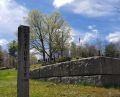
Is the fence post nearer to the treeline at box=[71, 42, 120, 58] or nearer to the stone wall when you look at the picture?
the stone wall

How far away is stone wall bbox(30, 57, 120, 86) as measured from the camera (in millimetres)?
13812

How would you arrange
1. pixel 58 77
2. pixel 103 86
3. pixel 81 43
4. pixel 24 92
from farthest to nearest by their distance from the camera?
pixel 81 43 → pixel 58 77 → pixel 103 86 → pixel 24 92

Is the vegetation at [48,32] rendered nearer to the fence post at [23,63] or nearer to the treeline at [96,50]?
the treeline at [96,50]

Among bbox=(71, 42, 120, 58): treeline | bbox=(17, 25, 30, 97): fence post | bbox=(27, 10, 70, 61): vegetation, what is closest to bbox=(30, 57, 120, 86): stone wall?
bbox=(17, 25, 30, 97): fence post

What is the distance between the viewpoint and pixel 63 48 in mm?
70688

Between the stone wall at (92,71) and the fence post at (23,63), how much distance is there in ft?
18.9

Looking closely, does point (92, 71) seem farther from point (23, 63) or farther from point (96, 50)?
point (96, 50)

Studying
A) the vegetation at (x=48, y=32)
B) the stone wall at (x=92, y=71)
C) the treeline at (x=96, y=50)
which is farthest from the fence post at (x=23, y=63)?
the vegetation at (x=48, y=32)

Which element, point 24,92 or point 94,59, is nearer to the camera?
point 24,92

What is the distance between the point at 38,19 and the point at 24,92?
64.2 meters

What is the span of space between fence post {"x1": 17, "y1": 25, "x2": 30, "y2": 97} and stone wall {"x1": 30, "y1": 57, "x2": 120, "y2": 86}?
18.9 ft

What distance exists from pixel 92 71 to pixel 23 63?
20.3 feet

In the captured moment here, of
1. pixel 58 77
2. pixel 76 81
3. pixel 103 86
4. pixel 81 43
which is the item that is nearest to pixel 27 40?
pixel 103 86

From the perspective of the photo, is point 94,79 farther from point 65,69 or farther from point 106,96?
point 106,96
